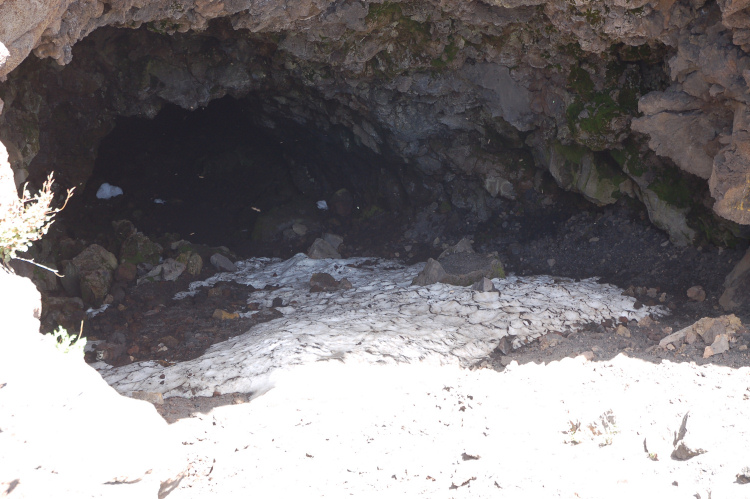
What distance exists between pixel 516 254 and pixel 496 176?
167 cm

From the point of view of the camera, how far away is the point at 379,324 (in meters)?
7.21

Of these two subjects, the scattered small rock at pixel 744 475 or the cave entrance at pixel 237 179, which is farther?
the cave entrance at pixel 237 179

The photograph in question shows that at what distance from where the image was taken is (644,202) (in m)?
8.55

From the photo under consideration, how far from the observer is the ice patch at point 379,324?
235 inches

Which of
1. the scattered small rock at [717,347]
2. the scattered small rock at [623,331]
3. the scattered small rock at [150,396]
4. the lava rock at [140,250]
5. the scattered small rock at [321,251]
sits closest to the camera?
the scattered small rock at [150,396]

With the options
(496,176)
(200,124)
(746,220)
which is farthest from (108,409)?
(200,124)

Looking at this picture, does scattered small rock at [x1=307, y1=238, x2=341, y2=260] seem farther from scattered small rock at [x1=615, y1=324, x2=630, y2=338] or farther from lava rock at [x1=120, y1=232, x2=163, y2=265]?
scattered small rock at [x1=615, y1=324, x2=630, y2=338]

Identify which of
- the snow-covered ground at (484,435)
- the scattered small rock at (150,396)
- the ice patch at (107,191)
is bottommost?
the scattered small rock at (150,396)

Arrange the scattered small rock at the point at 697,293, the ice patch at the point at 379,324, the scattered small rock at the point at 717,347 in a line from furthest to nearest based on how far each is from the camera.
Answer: the scattered small rock at the point at 697,293 < the ice patch at the point at 379,324 < the scattered small rock at the point at 717,347

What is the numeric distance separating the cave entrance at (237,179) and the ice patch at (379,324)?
2312mm

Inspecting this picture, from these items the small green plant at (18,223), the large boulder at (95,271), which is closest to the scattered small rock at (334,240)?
the large boulder at (95,271)

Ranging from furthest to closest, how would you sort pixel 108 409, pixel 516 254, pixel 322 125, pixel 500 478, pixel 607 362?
pixel 322 125 → pixel 516 254 → pixel 607 362 → pixel 500 478 → pixel 108 409

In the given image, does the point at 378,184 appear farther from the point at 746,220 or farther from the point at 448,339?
the point at 746,220

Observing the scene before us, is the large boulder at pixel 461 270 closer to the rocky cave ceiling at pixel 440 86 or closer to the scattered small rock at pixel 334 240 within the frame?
the rocky cave ceiling at pixel 440 86
